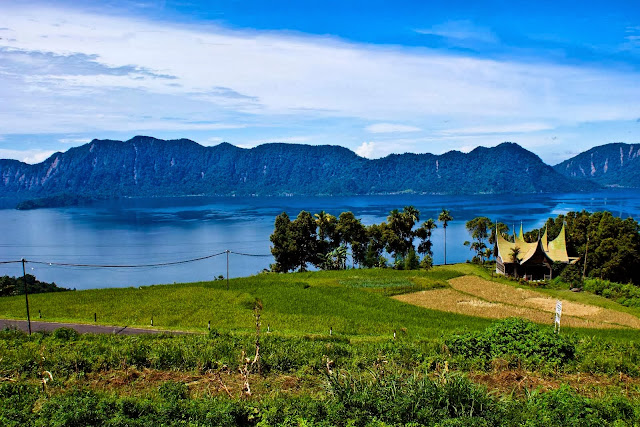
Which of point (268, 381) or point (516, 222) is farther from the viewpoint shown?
point (516, 222)

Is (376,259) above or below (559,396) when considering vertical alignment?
below

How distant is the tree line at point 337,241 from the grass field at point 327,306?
12.5 m

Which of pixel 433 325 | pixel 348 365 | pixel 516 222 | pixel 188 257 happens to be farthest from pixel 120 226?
pixel 348 365

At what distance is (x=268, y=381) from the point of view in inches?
441

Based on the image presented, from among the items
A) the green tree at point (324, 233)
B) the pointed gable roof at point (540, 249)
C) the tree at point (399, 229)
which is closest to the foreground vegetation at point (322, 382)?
the pointed gable roof at point (540, 249)

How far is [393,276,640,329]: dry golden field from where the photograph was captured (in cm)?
3006

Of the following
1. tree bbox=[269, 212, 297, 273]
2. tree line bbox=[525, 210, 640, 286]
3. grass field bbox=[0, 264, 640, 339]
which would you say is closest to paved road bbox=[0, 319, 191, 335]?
grass field bbox=[0, 264, 640, 339]

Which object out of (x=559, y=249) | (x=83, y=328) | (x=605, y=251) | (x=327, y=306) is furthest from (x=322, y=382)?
(x=559, y=249)

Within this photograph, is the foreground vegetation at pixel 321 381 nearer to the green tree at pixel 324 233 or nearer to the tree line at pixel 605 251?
the tree line at pixel 605 251

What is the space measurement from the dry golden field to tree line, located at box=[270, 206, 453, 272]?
14.8 meters

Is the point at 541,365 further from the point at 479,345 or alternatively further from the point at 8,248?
the point at 8,248

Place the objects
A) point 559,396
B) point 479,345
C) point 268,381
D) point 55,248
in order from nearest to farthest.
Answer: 1. point 559,396
2. point 268,381
3. point 479,345
4. point 55,248

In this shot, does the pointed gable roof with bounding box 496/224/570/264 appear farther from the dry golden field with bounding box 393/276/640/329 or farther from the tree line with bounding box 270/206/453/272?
the tree line with bounding box 270/206/453/272

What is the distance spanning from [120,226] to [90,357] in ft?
414
